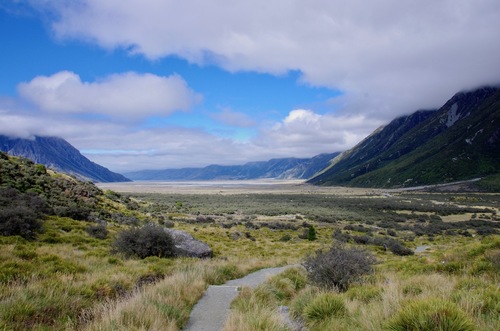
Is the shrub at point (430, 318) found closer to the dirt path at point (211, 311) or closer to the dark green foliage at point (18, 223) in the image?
the dirt path at point (211, 311)

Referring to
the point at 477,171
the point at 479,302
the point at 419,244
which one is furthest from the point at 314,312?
the point at 477,171

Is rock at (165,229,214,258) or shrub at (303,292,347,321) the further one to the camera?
rock at (165,229,214,258)

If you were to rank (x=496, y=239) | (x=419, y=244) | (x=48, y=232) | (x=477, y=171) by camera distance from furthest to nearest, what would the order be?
(x=477, y=171), (x=419, y=244), (x=48, y=232), (x=496, y=239)

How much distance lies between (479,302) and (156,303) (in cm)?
660

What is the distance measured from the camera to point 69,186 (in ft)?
144

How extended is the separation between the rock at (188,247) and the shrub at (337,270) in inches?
472

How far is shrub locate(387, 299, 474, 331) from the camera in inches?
175

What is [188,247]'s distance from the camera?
73.5 ft

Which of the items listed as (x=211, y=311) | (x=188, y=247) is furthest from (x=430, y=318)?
(x=188, y=247)

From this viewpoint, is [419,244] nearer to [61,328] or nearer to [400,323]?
[400,323]

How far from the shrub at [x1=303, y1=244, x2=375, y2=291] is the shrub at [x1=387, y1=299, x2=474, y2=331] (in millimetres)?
5242

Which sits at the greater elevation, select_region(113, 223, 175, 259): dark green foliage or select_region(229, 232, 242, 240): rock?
select_region(113, 223, 175, 259): dark green foliage

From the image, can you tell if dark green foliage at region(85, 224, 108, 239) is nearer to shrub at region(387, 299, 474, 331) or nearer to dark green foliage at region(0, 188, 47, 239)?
dark green foliage at region(0, 188, 47, 239)

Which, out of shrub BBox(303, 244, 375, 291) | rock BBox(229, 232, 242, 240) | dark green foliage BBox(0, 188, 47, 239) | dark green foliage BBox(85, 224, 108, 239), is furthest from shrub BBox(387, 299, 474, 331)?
rock BBox(229, 232, 242, 240)
